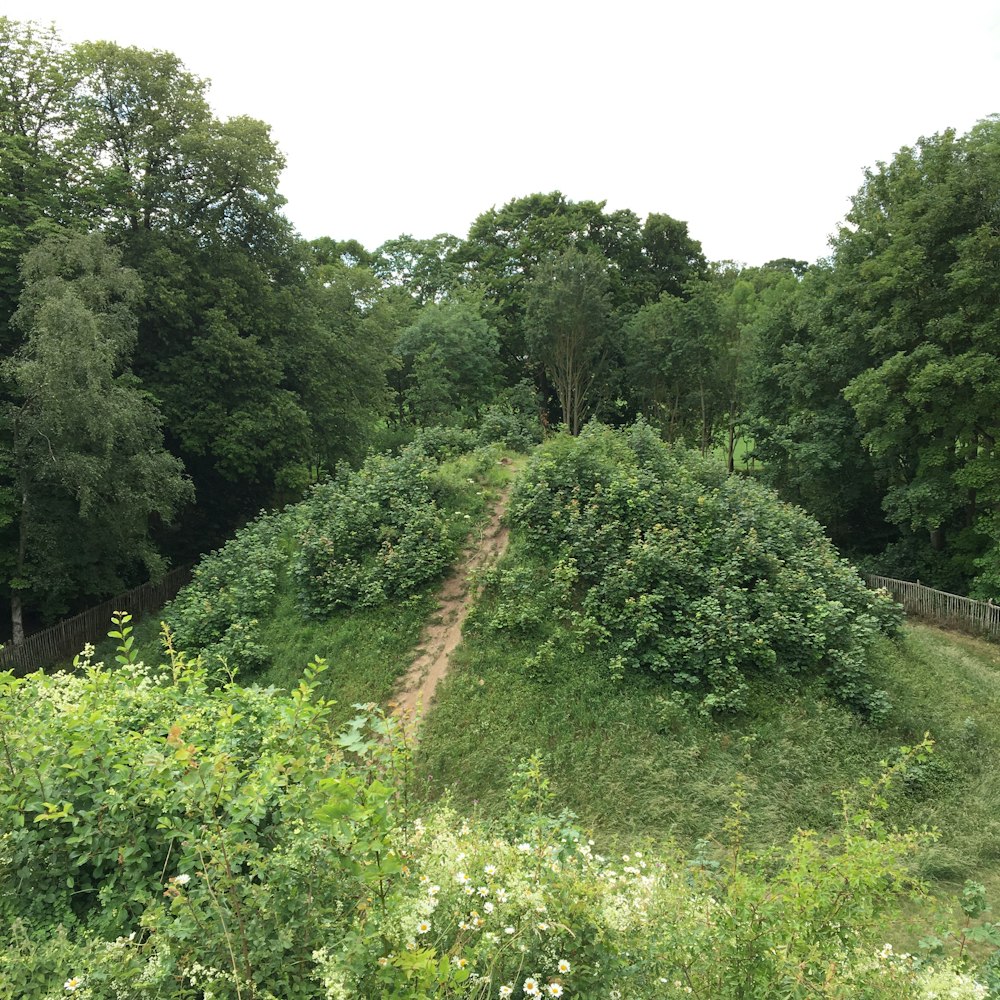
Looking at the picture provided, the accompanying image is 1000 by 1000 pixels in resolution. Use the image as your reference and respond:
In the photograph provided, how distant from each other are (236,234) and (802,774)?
67.4 feet

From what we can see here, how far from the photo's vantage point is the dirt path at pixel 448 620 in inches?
373

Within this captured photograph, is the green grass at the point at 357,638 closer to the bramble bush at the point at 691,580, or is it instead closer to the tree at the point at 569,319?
the bramble bush at the point at 691,580

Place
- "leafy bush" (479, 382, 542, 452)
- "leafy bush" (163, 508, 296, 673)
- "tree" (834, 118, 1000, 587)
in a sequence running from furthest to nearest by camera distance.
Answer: "leafy bush" (479, 382, 542, 452), "tree" (834, 118, 1000, 587), "leafy bush" (163, 508, 296, 673)

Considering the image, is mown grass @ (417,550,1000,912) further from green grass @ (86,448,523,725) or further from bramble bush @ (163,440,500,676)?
bramble bush @ (163,440,500,676)

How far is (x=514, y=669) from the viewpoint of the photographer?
9438 mm

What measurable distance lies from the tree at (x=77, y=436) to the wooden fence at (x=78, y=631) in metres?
0.42

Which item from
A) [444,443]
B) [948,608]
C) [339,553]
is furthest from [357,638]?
[948,608]

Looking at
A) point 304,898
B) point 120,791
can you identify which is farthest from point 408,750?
point 120,791

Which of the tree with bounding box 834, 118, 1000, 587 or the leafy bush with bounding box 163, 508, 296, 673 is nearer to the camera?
the leafy bush with bounding box 163, 508, 296, 673

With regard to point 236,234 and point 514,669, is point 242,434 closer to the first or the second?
point 236,234

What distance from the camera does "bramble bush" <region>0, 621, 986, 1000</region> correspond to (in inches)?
92.1

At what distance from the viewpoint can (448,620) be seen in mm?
10469

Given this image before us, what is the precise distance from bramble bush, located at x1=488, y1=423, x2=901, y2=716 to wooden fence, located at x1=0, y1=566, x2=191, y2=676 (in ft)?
32.4

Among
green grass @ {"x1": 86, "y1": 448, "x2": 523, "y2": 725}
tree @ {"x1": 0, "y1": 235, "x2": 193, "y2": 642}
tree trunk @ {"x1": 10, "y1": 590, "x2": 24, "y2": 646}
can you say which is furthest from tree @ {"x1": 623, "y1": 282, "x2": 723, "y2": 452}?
tree trunk @ {"x1": 10, "y1": 590, "x2": 24, "y2": 646}
